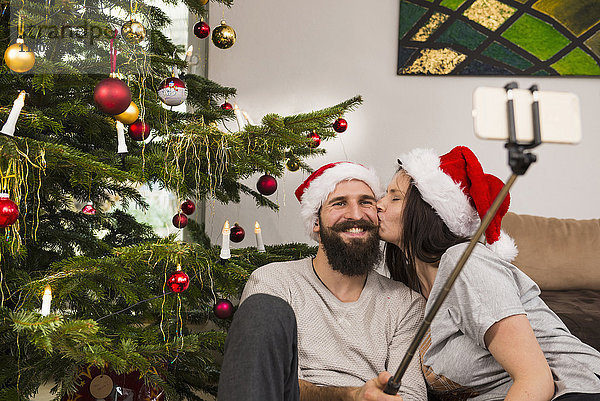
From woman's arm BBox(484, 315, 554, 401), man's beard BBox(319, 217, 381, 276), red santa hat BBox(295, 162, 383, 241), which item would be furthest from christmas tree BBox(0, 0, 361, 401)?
woman's arm BBox(484, 315, 554, 401)

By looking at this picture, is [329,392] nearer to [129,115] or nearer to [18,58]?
[129,115]

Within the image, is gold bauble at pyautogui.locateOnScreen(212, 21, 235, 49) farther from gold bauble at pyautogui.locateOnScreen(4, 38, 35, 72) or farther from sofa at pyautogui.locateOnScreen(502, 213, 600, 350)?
sofa at pyautogui.locateOnScreen(502, 213, 600, 350)

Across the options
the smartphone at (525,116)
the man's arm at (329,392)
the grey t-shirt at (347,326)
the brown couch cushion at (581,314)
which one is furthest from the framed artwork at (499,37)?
the smartphone at (525,116)

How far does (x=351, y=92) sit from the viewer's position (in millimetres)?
2914

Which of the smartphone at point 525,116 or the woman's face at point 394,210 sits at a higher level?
the smartphone at point 525,116

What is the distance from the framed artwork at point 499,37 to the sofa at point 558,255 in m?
0.85

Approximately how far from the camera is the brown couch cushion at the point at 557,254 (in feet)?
7.57

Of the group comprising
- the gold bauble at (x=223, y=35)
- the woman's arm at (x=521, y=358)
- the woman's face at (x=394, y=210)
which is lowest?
the woman's arm at (x=521, y=358)

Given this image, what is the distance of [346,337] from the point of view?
5.06 ft

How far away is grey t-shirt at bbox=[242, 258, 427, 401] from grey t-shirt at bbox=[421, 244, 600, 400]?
0.15 m

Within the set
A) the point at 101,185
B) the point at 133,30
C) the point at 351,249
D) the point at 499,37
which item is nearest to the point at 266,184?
the point at 351,249

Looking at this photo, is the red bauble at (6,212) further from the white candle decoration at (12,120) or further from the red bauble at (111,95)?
the red bauble at (111,95)

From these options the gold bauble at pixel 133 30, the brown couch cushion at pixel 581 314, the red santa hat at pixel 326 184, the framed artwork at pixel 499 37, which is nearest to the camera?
the gold bauble at pixel 133 30

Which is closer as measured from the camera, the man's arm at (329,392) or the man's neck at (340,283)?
the man's arm at (329,392)
